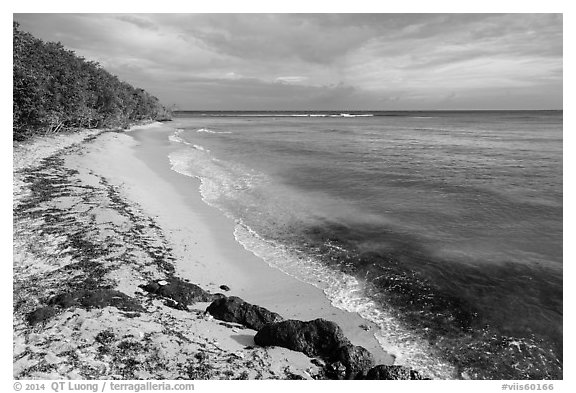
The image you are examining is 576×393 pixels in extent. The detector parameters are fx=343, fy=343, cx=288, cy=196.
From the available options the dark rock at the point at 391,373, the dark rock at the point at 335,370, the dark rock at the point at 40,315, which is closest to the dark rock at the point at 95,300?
the dark rock at the point at 40,315

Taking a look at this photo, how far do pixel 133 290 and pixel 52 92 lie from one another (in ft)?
101

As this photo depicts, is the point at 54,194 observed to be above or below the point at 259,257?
above

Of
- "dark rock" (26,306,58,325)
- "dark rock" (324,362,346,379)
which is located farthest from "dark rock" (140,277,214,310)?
"dark rock" (324,362,346,379)

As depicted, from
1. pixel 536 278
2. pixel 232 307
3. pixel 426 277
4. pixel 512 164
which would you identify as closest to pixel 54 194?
pixel 232 307

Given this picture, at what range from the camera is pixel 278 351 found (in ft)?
24.9

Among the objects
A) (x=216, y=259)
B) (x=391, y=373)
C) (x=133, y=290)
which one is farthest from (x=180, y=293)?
(x=391, y=373)

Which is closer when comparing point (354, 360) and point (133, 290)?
point (354, 360)

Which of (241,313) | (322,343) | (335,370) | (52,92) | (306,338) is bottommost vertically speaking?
(335,370)

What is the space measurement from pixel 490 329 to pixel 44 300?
11.4m

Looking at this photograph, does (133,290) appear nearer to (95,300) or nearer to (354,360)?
(95,300)

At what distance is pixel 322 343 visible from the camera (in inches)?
302

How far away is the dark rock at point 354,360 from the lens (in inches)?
282

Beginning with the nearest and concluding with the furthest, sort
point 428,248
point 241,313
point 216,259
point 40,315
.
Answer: point 40,315
point 241,313
point 216,259
point 428,248

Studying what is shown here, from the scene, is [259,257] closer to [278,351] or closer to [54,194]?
[278,351]
